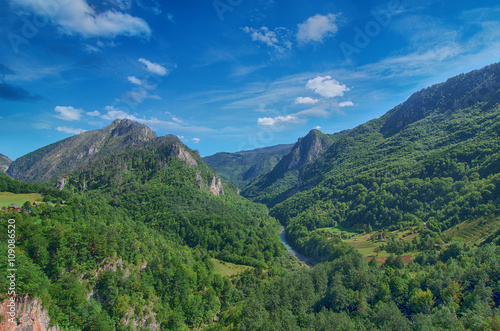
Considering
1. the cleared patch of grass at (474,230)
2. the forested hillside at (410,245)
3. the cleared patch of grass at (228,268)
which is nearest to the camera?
the forested hillside at (410,245)

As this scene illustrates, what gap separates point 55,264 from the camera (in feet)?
143

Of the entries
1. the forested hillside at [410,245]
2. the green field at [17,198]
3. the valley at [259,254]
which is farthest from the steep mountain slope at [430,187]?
the green field at [17,198]

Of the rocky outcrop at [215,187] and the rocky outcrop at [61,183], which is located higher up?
the rocky outcrop at [61,183]

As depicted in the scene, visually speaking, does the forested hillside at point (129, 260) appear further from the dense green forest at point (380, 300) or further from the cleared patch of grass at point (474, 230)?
the cleared patch of grass at point (474, 230)

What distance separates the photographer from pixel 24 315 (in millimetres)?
33812

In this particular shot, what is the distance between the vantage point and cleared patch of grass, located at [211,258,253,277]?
85287 millimetres

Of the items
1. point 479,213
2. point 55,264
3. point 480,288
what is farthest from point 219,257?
point 479,213

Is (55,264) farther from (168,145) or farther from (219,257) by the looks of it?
(168,145)

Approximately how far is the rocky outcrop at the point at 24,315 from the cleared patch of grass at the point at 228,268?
53052 millimetres

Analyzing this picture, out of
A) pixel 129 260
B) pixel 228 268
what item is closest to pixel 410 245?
pixel 228 268

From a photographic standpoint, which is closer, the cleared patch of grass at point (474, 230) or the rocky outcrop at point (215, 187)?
the cleared patch of grass at point (474, 230)

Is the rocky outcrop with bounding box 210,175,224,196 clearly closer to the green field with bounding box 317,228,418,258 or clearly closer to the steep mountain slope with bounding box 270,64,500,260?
the steep mountain slope with bounding box 270,64,500,260

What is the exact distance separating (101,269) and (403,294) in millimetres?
61314

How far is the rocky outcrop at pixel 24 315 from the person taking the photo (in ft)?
105
